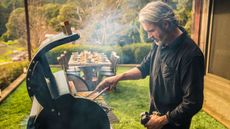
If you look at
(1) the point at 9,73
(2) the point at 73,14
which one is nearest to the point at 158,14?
(1) the point at 9,73

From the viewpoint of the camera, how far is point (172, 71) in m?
1.95

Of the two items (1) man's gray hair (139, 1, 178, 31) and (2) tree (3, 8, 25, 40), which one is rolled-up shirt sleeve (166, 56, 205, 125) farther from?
(2) tree (3, 8, 25, 40)

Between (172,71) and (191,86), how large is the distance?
0.74 feet

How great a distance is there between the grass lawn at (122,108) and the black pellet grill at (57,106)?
7.96 feet

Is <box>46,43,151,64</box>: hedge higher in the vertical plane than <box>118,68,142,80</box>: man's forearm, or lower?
lower

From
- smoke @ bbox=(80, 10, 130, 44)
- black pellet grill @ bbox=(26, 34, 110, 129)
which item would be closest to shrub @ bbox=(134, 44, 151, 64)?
smoke @ bbox=(80, 10, 130, 44)

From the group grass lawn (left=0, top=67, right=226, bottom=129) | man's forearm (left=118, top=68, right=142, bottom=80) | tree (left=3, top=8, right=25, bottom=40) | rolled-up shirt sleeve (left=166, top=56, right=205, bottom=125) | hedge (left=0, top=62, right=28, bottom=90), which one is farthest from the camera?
tree (left=3, top=8, right=25, bottom=40)

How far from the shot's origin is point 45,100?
1663 millimetres

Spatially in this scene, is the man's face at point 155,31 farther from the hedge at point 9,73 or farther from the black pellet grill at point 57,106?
the hedge at point 9,73

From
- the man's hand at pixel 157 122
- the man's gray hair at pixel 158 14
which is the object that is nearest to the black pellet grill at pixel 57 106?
the man's hand at pixel 157 122

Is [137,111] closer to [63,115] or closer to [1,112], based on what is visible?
[1,112]

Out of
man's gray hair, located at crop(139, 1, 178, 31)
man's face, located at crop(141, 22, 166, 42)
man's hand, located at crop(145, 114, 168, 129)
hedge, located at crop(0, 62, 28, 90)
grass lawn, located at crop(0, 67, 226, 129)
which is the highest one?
man's gray hair, located at crop(139, 1, 178, 31)

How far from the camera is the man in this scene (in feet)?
5.87

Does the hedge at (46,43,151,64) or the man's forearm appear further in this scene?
the hedge at (46,43,151,64)
